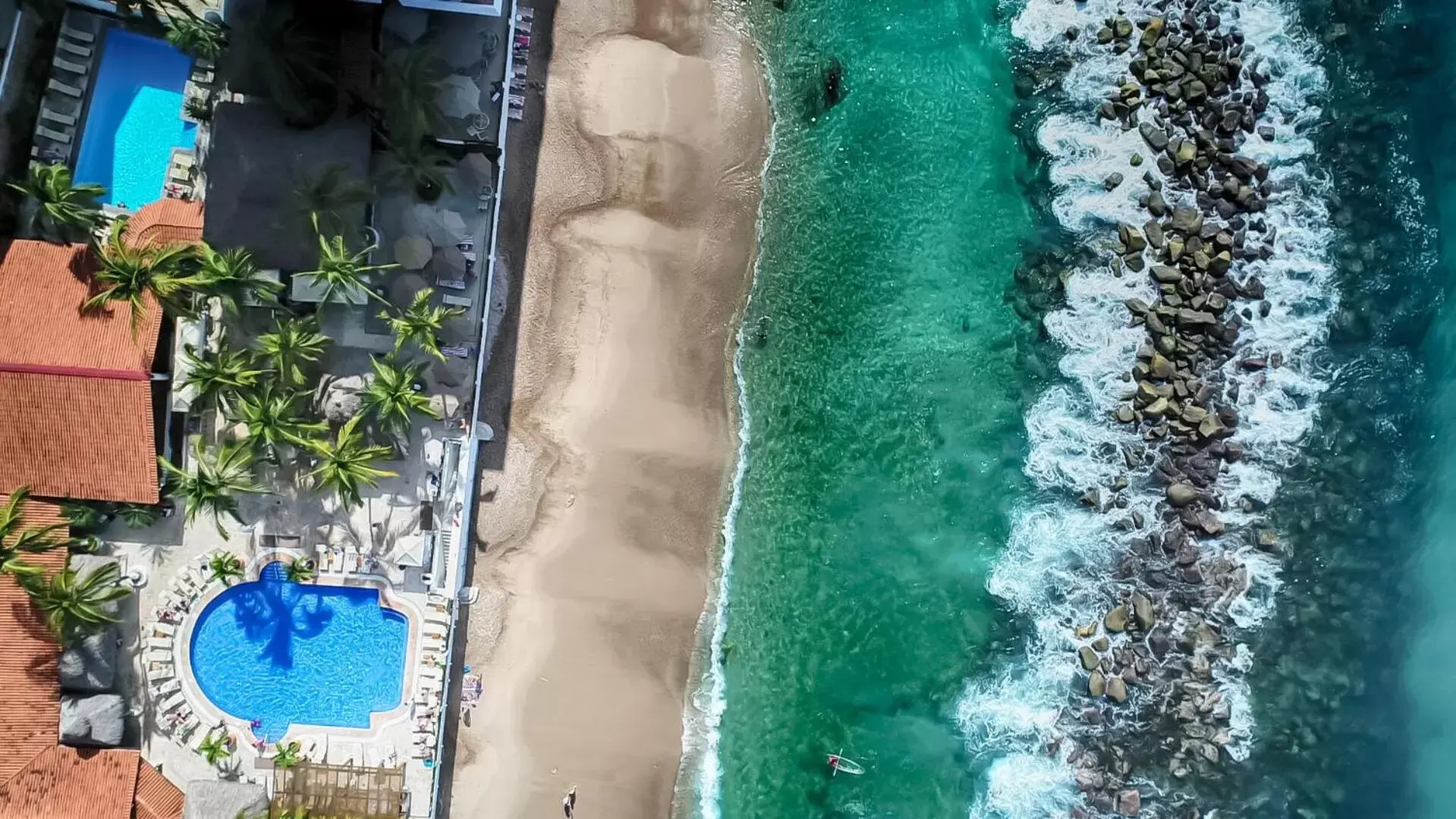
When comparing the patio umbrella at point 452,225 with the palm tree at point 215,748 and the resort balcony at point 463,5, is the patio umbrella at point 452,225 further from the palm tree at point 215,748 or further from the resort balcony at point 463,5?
the palm tree at point 215,748

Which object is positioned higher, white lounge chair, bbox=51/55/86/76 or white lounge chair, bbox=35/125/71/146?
white lounge chair, bbox=51/55/86/76

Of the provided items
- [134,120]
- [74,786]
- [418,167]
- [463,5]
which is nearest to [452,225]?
[418,167]

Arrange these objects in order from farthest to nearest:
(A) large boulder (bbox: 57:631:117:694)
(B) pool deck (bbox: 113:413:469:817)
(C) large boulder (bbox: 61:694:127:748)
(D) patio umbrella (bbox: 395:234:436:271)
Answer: (B) pool deck (bbox: 113:413:469:817)
(D) patio umbrella (bbox: 395:234:436:271)
(A) large boulder (bbox: 57:631:117:694)
(C) large boulder (bbox: 61:694:127:748)

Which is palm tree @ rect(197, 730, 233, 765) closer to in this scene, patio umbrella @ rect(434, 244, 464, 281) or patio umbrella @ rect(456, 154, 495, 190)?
patio umbrella @ rect(434, 244, 464, 281)

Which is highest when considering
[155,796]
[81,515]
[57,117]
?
[57,117]

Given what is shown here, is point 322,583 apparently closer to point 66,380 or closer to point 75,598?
point 75,598

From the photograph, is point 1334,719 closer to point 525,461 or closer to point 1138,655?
point 1138,655

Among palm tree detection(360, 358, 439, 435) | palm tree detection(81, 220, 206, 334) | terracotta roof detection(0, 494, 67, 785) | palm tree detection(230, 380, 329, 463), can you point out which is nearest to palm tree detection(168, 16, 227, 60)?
palm tree detection(81, 220, 206, 334)
